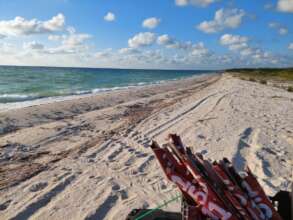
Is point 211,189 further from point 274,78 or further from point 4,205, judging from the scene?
point 274,78

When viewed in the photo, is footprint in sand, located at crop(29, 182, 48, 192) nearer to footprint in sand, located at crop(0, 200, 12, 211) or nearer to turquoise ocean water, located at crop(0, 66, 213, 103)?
footprint in sand, located at crop(0, 200, 12, 211)

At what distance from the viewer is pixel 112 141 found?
688cm

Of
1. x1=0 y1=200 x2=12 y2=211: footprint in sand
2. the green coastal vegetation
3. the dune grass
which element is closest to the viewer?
x1=0 y1=200 x2=12 y2=211: footprint in sand

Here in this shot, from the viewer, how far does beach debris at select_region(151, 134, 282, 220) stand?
7.41ft

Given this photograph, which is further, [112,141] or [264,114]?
[264,114]

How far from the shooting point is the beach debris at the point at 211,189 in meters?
2.26

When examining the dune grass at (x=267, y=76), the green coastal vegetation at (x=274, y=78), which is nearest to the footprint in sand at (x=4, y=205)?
the green coastal vegetation at (x=274, y=78)

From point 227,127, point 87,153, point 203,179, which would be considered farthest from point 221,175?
point 227,127

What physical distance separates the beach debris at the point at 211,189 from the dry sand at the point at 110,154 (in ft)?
4.85

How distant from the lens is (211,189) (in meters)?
2.28

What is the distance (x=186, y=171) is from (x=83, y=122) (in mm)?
7176

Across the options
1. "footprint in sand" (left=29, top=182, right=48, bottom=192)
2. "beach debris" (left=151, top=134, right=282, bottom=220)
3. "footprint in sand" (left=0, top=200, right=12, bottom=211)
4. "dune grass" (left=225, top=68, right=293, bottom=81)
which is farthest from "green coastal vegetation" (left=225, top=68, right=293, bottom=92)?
"footprint in sand" (left=0, top=200, right=12, bottom=211)

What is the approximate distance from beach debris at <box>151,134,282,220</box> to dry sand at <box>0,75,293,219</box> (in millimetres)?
1480

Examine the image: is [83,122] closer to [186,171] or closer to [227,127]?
[227,127]
